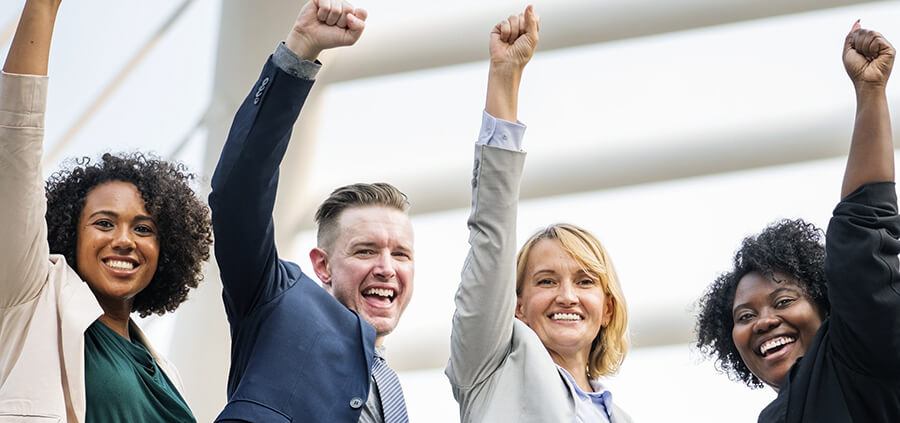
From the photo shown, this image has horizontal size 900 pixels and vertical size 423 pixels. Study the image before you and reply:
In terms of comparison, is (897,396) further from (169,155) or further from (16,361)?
(169,155)

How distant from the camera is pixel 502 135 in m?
3.12

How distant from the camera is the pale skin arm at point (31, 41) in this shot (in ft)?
9.60

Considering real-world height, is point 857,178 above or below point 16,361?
above

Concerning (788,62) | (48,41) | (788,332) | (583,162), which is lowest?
(788,332)

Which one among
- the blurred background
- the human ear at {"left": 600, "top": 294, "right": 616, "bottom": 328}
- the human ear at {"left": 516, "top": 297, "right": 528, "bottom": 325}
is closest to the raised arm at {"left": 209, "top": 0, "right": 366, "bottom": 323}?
the human ear at {"left": 516, "top": 297, "right": 528, "bottom": 325}

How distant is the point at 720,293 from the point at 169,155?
13.7ft

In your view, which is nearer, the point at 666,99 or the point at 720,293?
the point at 720,293

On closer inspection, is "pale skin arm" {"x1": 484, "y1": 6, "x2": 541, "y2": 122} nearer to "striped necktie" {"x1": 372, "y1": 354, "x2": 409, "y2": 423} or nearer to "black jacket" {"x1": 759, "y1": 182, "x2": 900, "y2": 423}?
"striped necktie" {"x1": 372, "y1": 354, "x2": 409, "y2": 423}

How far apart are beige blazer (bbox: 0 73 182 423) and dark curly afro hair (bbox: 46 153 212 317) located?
343mm

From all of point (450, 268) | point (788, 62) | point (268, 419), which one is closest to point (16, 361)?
point (268, 419)

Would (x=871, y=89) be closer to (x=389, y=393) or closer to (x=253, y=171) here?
(x=389, y=393)

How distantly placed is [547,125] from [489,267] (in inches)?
149

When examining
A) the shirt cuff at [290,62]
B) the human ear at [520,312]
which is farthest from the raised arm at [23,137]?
the human ear at [520,312]

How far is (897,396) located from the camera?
2938mm
